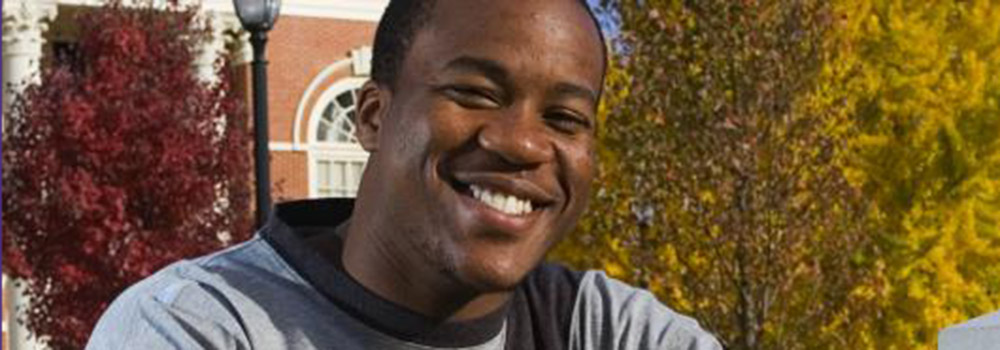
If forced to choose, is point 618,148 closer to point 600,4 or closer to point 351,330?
point 600,4

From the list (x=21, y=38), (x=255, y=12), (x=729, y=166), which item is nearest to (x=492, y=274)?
(x=255, y=12)

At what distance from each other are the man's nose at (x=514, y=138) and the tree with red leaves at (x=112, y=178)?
2345 centimetres

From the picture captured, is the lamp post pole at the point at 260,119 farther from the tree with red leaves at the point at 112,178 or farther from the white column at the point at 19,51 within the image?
the white column at the point at 19,51

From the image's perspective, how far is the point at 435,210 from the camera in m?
2.17

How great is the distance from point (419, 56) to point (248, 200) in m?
25.3

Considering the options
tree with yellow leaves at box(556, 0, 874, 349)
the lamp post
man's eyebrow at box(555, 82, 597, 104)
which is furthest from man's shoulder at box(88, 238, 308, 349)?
tree with yellow leaves at box(556, 0, 874, 349)

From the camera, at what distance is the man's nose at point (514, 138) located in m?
2.14

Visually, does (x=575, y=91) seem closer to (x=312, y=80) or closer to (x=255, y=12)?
(x=255, y=12)

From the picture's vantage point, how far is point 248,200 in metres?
27.2

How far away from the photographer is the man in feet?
7.05

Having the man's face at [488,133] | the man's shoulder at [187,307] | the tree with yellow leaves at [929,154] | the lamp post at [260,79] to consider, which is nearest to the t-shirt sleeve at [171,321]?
the man's shoulder at [187,307]

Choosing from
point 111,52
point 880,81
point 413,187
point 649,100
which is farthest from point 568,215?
point 111,52

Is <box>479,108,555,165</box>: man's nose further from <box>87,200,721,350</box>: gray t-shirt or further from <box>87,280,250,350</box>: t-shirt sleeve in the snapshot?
<box>87,280,250,350</box>: t-shirt sleeve

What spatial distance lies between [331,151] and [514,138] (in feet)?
115
